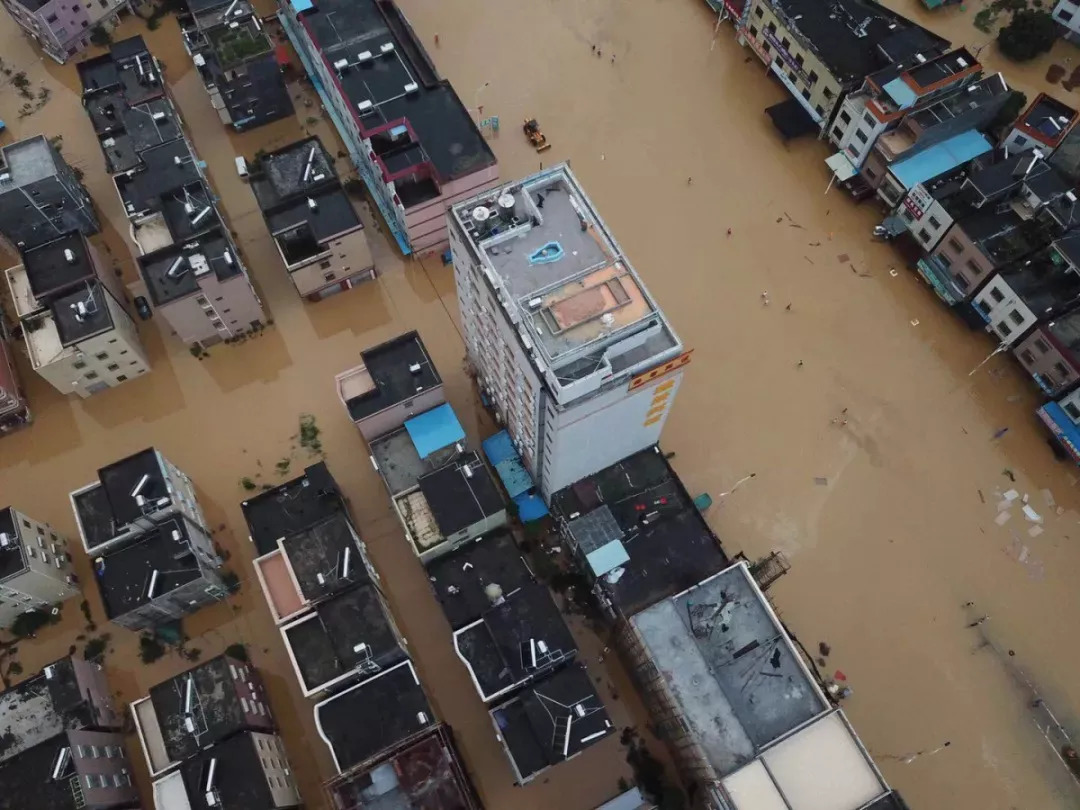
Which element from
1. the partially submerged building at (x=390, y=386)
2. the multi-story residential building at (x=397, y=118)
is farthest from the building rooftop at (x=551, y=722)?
the multi-story residential building at (x=397, y=118)

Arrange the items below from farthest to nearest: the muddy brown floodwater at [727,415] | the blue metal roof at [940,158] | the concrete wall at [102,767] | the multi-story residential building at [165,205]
A: the blue metal roof at [940,158]
the multi-story residential building at [165,205]
the muddy brown floodwater at [727,415]
the concrete wall at [102,767]

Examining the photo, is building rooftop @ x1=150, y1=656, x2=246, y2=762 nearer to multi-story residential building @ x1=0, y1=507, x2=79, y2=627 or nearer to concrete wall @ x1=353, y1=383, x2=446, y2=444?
multi-story residential building @ x1=0, y1=507, x2=79, y2=627

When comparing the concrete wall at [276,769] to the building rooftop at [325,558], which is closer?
the concrete wall at [276,769]

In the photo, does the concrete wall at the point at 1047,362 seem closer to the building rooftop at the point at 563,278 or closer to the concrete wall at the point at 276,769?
the building rooftop at the point at 563,278

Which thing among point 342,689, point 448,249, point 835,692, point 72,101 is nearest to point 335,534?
point 342,689

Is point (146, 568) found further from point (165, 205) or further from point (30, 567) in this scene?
point (165, 205)

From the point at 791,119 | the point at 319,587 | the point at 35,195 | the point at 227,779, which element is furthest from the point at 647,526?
the point at 35,195

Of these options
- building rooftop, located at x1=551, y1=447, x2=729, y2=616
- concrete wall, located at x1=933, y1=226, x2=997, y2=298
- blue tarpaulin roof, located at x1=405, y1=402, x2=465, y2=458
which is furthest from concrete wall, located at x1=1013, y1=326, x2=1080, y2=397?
blue tarpaulin roof, located at x1=405, y1=402, x2=465, y2=458
